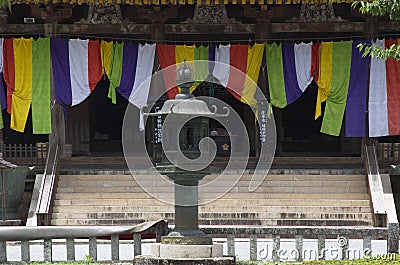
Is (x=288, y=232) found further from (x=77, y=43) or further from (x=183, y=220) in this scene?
(x=77, y=43)

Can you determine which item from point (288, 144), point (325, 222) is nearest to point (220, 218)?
point (325, 222)

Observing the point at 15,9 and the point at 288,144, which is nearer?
the point at 15,9

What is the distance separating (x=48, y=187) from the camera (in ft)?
67.3

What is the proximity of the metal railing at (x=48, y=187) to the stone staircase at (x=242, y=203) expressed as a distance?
0.64ft

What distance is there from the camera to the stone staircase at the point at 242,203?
19672mm

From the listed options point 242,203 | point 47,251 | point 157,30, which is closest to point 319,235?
point 47,251

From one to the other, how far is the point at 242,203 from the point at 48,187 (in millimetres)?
4448

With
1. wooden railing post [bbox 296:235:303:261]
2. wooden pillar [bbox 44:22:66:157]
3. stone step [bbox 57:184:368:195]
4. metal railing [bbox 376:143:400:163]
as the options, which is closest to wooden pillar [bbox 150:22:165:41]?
wooden pillar [bbox 44:22:66:157]

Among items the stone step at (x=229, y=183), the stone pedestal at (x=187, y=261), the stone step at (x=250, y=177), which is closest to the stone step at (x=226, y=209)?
the stone step at (x=229, y=183)

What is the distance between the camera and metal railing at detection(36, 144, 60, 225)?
19.5 metres

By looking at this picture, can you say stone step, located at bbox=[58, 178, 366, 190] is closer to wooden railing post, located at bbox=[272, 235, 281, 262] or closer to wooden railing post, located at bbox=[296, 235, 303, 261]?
wooden railing post, located at bbox=[272, 235, 281, 262]

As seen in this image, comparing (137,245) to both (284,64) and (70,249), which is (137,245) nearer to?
(70,249)

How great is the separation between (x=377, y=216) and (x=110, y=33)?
8.62 metres

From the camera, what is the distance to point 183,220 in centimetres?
1321
